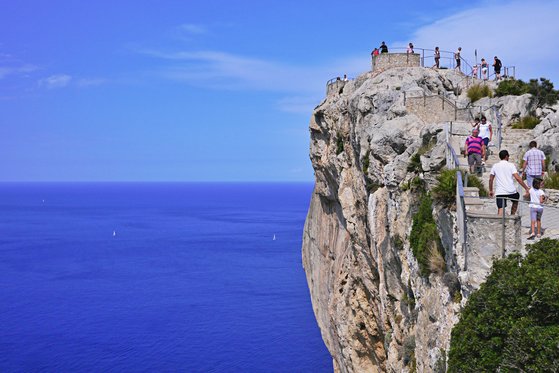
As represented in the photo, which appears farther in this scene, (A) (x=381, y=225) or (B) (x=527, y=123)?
(B) (x=527, y=123)

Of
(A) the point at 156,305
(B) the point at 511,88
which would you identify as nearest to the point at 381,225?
(B) the point at 511,88

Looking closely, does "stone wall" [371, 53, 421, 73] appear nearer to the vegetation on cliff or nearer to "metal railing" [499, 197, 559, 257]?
"metal railing" [499, 197, 559, 257]

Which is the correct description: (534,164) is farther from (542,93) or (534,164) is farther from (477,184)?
(542,93)

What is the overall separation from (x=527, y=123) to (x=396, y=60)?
9.75 meters

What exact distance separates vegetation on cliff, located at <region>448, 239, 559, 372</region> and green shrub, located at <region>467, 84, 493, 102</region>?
19.7 meters

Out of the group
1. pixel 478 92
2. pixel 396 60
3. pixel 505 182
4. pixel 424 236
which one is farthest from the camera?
pixel 396 60

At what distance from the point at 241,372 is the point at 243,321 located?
43.2ft

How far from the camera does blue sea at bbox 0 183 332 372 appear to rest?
5378 centimetres

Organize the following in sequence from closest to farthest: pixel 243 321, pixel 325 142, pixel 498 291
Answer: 1. pixel 498 291
2. pixel 325 142
3. pixel 243 321

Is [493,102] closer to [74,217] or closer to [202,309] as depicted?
[202,309]

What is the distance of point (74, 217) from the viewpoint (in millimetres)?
180875

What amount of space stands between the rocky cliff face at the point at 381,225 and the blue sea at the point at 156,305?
1524 centimetres

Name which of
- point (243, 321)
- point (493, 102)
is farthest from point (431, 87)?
point (243, 321)

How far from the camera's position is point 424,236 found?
53.1ft
